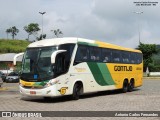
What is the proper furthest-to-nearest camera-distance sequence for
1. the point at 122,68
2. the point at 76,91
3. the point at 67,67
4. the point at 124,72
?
the point at 124,72 < the point at 122,68 < the point at 76,91 < the point at 67,67

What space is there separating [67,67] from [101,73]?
4.33m

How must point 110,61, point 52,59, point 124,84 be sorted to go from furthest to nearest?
point 124,84, point 110,61, point 52,59

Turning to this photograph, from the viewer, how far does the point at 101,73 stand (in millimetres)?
23219

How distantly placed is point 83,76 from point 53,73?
3061mm

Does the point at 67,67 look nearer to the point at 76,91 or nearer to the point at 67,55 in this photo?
the point at 67,55

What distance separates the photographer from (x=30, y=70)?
62.2 feet

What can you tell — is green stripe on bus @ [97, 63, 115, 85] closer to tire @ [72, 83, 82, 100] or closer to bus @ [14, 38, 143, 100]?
bus @ [14, 38, 143, 100]

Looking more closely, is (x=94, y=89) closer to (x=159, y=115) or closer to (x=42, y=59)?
(x=42, y=59)

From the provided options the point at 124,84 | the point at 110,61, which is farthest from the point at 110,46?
the point at 124,84

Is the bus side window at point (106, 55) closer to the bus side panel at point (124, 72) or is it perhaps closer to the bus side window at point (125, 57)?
the bus side panel at point (124, 72)

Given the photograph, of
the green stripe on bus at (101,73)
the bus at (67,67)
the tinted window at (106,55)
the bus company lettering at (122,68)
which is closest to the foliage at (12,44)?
the bus company lettering at (122,68)

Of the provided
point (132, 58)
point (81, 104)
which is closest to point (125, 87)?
point (132, 58)

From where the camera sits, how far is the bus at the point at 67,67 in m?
18.5

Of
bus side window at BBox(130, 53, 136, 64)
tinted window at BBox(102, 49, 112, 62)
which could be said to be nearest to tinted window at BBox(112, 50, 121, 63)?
tinted window at BBox(102, 49, 112, 62)
